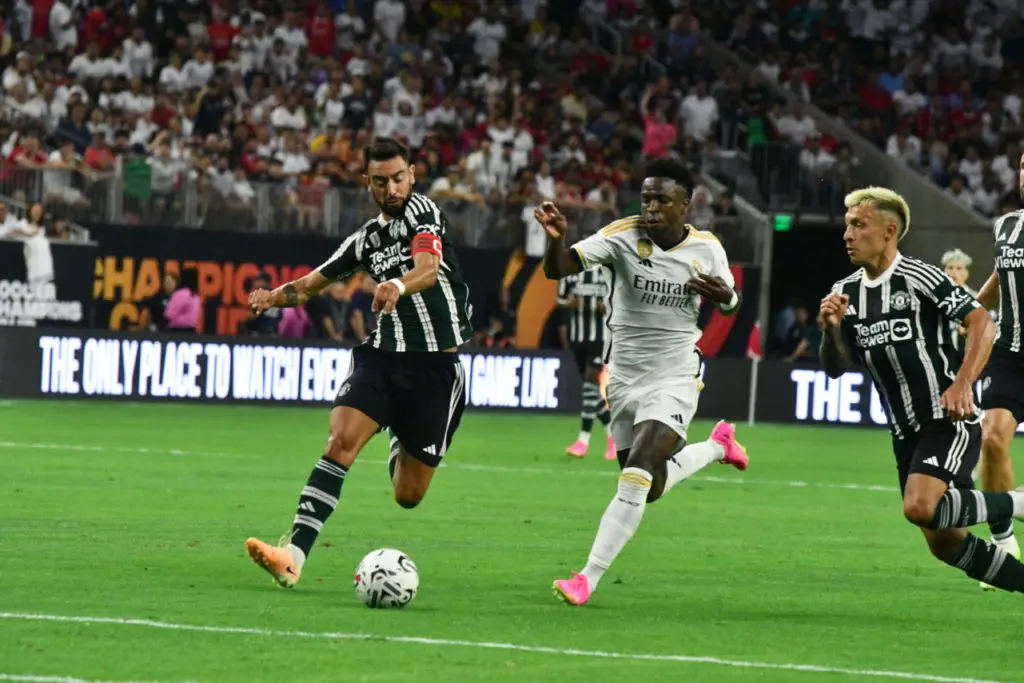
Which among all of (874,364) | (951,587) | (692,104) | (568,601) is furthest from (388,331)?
(692,104)

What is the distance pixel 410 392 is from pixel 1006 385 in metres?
3.58

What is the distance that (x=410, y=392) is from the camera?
984 cm

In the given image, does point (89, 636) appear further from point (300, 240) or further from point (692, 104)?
point (692, 104)

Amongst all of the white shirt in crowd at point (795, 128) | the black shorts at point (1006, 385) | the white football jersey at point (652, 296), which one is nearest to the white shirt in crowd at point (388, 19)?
the white shirt in crowd at point (795, 128)

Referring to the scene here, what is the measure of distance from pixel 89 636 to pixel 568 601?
2419mm

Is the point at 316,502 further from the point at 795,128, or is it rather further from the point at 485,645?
the point at 795,128

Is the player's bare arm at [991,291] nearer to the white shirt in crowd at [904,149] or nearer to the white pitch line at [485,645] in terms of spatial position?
the white pitch line at [485,645]

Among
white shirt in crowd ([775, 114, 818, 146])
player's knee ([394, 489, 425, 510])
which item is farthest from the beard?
white shirt in crowd ([775, 114, 818, 146])

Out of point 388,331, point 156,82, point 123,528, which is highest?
point 156,82

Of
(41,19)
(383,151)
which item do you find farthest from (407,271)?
(41,19)

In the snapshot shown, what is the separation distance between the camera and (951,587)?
1027 centimetres

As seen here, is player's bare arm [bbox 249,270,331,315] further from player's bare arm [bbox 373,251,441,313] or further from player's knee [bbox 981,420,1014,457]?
player's knee [bbox 981,420,1014,457]

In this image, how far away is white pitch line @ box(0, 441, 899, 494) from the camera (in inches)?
675

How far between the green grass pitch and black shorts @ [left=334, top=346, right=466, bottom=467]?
76 cm
